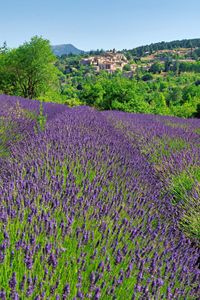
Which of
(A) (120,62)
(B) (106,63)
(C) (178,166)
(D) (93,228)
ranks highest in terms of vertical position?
(D) (93,228)

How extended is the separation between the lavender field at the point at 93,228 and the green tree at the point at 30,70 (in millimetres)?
26955

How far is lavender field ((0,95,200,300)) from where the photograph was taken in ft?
4.98

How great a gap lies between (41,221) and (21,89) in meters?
30.7

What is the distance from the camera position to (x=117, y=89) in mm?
20375

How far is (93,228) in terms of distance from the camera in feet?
6.50

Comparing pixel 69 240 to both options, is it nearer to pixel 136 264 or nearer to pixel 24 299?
pixel 136 264

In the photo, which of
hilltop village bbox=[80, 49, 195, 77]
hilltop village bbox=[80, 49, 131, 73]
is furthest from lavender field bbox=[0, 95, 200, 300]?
hilltop village bbox=[80, 49, 131, 73]

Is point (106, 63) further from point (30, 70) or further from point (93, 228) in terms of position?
point (93, 228)

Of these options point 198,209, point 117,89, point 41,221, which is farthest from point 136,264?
point 117,89

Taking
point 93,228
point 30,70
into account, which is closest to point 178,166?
point 93,228

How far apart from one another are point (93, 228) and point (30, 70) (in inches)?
1168

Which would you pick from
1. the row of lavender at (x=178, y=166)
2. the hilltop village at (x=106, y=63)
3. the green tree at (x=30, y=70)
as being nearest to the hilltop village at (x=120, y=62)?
the hilltop village at (x=106, y=63)

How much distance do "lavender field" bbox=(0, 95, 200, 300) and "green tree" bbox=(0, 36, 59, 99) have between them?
26955 millimetres

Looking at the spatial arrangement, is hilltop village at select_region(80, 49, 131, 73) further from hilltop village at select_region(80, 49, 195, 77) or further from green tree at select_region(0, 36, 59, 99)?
green tree at select_region(0, 36, 59, 99)
